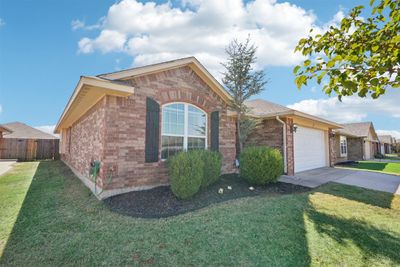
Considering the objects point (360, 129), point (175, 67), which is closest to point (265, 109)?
point (175, 67)

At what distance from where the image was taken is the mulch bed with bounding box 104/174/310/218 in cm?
479

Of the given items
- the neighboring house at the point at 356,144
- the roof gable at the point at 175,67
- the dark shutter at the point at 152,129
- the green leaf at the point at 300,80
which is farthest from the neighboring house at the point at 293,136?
the neighboring house at the point at 356,144

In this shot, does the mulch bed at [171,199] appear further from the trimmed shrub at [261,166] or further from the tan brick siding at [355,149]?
the tan brick siding at [355,149]

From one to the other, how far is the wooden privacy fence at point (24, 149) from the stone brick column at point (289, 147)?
2332 cm

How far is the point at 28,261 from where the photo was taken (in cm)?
282

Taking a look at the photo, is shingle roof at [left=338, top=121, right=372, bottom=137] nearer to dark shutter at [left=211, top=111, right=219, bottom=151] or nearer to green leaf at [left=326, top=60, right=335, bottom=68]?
dark shutter at [left=211, top=111, right=219, bottom=151]

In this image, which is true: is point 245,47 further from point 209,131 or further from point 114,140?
point 114,140

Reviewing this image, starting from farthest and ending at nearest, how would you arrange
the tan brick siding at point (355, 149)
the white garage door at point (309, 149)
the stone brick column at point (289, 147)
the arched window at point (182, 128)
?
1. the tan brick siding at point (355, 149)
2. the white garage door at point (309, 149)
3. the stone brick column at point (289, 147)
4. the arched window at point (182, 128)

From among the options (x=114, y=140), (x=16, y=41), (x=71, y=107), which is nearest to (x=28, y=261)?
(x=114, y=140)

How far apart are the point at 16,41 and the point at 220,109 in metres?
9.51

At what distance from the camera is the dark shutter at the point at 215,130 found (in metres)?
7.92

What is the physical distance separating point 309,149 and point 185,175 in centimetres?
951

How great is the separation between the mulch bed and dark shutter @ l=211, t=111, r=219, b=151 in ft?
4.97

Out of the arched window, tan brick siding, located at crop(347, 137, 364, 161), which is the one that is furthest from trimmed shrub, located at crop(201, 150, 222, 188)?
tan brick siding, located at crop(347, 137, 364, 161)
